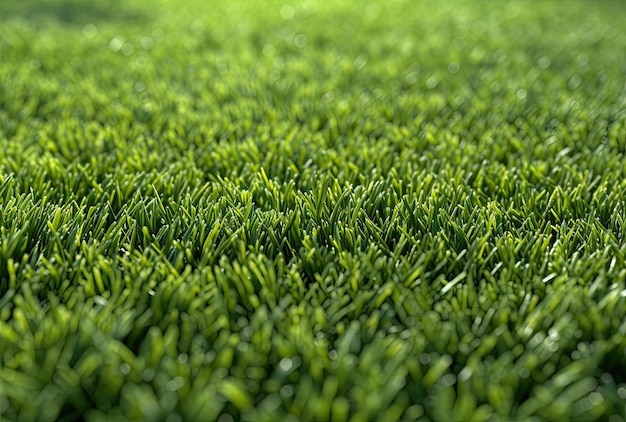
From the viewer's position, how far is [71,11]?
5.47m

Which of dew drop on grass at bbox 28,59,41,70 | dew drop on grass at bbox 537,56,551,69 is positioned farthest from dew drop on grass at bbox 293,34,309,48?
dew drop on grass at bbox 28,59,41,70

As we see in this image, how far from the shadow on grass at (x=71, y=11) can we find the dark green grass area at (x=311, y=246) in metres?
1.89

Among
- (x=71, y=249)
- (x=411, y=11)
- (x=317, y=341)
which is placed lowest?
(x=411, y=11)

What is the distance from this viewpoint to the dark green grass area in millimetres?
1161

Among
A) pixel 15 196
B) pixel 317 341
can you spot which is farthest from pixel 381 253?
pixel 15 196

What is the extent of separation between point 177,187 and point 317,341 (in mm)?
869

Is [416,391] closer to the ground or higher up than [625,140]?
higher up

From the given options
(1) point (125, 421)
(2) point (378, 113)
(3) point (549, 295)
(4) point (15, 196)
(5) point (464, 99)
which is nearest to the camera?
(1) point (125, 421)

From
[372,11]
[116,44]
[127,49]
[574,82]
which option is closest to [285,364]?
[574,82]

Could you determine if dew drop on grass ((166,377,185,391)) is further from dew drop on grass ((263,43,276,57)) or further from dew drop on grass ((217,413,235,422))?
dew drop on grass ((263,43,276,57))

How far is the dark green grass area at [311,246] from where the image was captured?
3.81 ft

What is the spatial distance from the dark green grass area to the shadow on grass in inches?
74.3

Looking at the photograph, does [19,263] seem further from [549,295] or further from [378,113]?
[378,113]

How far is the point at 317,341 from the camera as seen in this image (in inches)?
50.2
